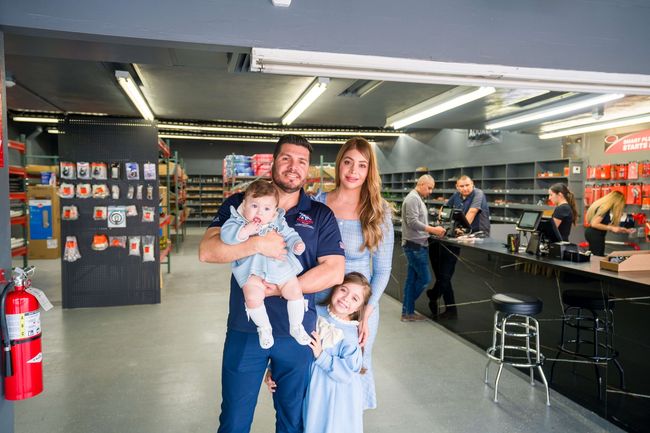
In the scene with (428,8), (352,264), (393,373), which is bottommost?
(393,373)

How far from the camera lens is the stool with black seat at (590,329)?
3006 mm

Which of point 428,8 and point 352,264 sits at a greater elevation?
point 428,8

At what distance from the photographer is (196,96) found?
22.7 ft

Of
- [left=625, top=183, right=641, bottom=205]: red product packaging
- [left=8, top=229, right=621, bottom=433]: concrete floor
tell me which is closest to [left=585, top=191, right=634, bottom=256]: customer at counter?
[left=625, top=183, right=641, bottom=205]: red product packaging

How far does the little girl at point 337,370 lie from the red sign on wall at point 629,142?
6831mm

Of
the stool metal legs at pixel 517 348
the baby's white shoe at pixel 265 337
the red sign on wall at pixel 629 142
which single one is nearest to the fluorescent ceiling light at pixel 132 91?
the baby's white shoe at pixel 265 337

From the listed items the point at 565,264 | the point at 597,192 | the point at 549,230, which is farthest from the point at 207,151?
the point at 565,264

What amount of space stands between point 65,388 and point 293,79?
4.22 metres

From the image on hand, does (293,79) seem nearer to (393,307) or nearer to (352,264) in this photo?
(393,307)

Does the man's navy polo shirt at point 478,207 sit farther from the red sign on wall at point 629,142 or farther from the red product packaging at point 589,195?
the red product packaging at point 589,195

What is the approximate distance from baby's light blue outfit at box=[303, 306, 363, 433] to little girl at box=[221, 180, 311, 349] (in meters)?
0.27

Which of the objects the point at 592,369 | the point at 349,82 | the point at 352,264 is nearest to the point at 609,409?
the point at 592,369

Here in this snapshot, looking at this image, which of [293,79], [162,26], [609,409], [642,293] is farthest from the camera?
[293,79]

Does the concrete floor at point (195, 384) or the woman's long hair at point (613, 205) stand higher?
the woman's long hair at point (613, 205)
